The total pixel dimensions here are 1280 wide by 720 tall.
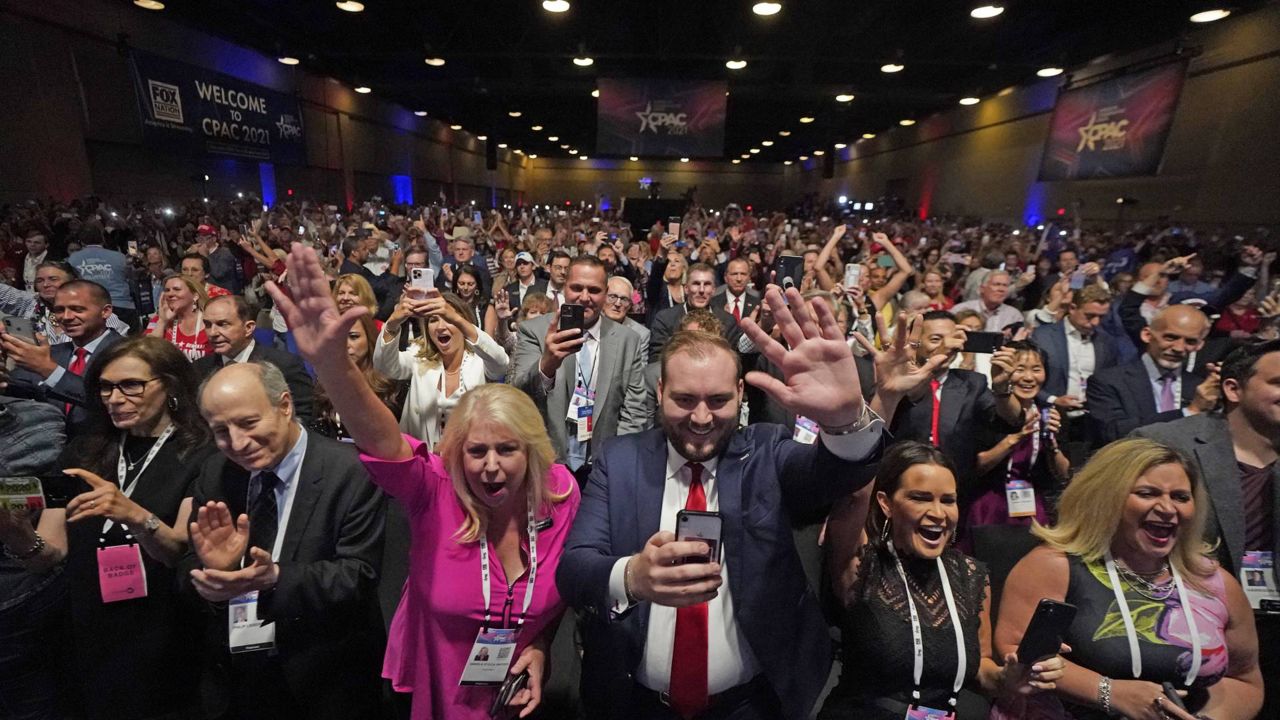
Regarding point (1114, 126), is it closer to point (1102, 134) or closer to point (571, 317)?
point (1102, 134)

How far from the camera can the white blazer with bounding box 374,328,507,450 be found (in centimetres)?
312

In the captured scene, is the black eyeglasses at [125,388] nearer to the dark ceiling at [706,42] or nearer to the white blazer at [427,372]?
the white blazer at [427,372]

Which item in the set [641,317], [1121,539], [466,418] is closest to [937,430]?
[1121,539]

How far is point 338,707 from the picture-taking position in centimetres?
188

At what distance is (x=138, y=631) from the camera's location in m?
1.91

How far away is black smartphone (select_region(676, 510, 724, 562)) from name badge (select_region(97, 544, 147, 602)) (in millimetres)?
1823

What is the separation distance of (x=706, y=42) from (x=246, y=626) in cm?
1082

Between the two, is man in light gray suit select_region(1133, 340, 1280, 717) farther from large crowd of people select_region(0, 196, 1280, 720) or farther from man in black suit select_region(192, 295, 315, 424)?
man in black suit select_region(192, 295, 315, 424)

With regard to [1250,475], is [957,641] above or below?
below

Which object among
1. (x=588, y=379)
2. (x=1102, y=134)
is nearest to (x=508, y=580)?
(x=588, y=379)

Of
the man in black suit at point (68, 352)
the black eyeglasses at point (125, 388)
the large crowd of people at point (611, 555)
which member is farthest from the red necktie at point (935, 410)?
the man in black suit at point (68, 352)

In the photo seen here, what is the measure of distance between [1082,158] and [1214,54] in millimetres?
1903

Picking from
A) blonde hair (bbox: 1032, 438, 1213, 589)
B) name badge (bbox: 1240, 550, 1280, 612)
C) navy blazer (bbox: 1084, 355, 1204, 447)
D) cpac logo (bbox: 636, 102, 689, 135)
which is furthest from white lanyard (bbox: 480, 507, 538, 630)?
cpac logo (bbox: 636, 102, 689, 135)

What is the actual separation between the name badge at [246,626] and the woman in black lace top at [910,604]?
171 centimetres
